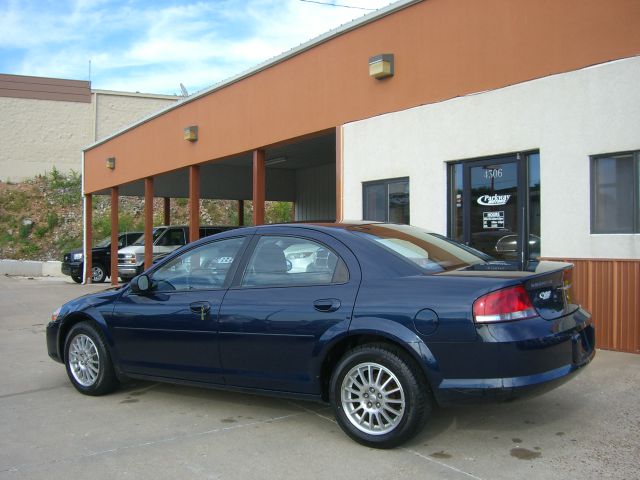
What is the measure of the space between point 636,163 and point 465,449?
4.11 m

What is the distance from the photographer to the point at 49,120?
1388 inches

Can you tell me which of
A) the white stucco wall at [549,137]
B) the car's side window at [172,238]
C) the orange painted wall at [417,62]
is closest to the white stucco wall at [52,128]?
the car's side window at [172,238]

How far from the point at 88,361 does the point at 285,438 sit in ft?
7.57

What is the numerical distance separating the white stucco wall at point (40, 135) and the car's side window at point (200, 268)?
1323 inches

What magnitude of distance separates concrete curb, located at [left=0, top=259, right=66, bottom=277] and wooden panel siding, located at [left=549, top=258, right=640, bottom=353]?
22.5m

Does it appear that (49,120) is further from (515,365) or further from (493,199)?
(515,365)

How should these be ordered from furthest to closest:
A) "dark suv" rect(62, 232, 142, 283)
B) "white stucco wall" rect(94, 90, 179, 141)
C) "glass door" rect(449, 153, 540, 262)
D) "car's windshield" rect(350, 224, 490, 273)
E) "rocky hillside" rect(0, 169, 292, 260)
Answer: "white stucco wall" rect(94, 90, 179, 141) → "rocky hillside" rect(0, 169, 292, 260) → "dark suv" rect(62, 232, 142, 283) → "glass door" rect(449, 153, 540, 262) → "car's windshield" rect(350, 224, 490, 273)

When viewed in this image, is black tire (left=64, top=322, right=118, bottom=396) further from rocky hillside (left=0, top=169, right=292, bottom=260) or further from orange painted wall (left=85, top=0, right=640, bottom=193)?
rocky hillside (left=0, top=169, right=292, bottom=260)

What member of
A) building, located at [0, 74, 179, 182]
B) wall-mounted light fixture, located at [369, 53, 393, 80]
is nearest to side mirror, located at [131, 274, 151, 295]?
wall-mounted light fixture, located at [369, 53, 393, 80]

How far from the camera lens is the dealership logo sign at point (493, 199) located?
7.91 meters

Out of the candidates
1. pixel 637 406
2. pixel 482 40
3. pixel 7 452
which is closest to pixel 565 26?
pixel 482 40

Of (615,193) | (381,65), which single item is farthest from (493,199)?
(381,65)

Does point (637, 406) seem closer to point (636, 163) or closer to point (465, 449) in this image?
point (465, 449)

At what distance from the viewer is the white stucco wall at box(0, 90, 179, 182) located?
34719mm
